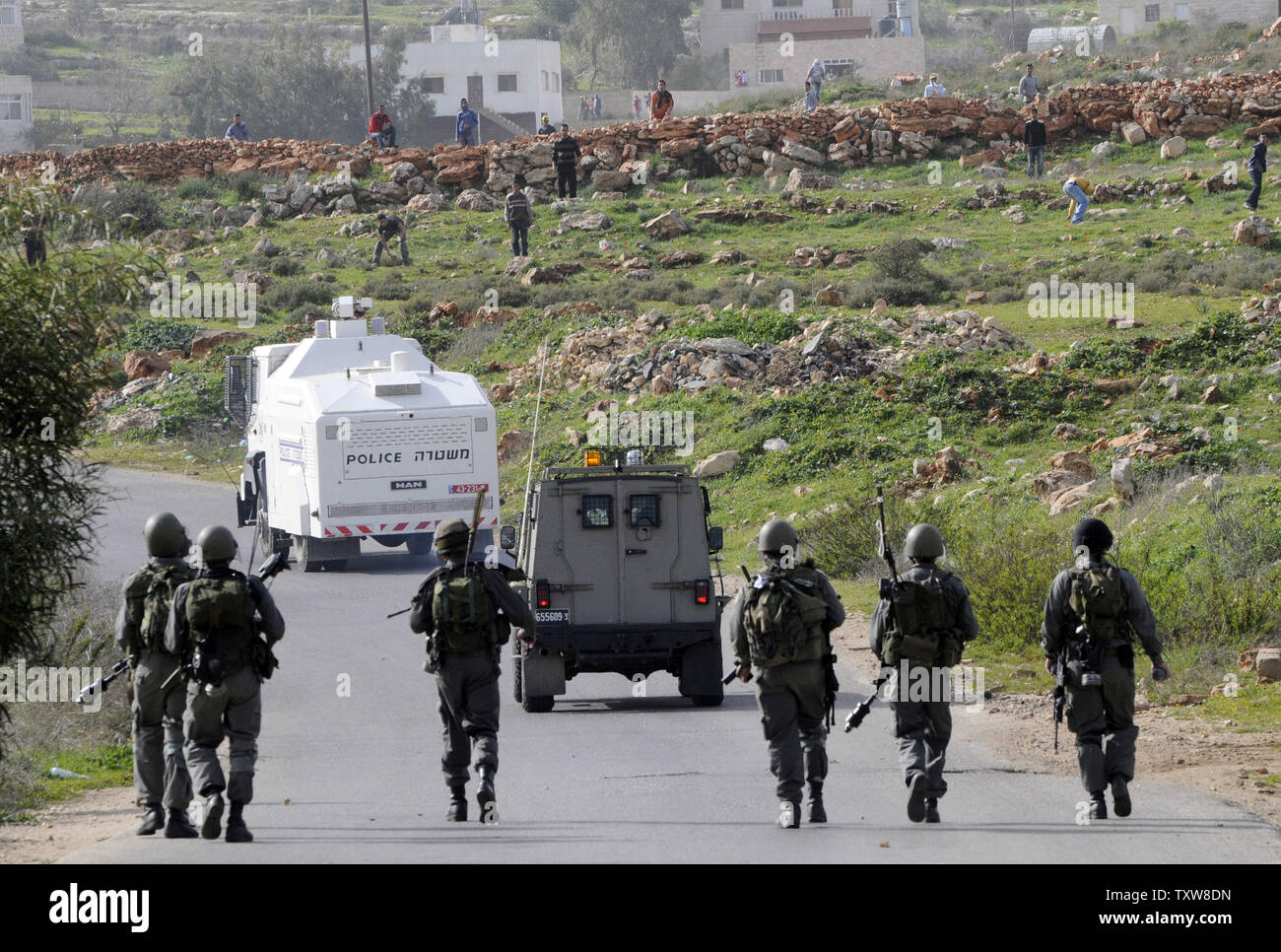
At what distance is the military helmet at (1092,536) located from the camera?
10273 millimetres

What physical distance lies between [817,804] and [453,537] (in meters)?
2.68

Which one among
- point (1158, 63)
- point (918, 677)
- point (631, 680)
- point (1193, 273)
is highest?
point (1158, 63)

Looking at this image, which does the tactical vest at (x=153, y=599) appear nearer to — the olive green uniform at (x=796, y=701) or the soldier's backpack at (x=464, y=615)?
the soldier's backpack at (x=464, y=615)

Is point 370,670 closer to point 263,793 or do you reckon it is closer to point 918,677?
point 263,793

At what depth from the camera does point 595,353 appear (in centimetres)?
3497

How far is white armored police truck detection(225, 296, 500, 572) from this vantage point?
22312 millimetres


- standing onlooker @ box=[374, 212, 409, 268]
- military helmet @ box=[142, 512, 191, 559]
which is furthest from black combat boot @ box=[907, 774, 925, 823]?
standing onlooker @ box=[374, 212, 409, 268]

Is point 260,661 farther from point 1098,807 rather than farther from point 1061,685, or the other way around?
point 1098,807

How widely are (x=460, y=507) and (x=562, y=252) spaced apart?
2241 centimetres

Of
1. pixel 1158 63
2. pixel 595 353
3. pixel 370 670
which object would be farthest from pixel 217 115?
pixel 370 670

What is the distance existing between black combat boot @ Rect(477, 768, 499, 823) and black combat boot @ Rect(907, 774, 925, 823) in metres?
2.41

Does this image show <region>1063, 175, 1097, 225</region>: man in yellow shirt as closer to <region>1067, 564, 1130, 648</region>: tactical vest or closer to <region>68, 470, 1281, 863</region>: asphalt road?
<region>68, 470, 1281, 863</region>: asphalt road

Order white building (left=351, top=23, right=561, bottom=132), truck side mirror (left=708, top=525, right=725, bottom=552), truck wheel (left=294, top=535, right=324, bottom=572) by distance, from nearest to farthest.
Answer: truck side mirror (left=708, top=525, right=725, bottom=552), truck wheel (left=294, top=535, right=324, bottom=572), white building (left=351, top=23, right=561, bottom=132)

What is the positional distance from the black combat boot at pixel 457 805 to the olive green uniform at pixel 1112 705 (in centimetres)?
361
